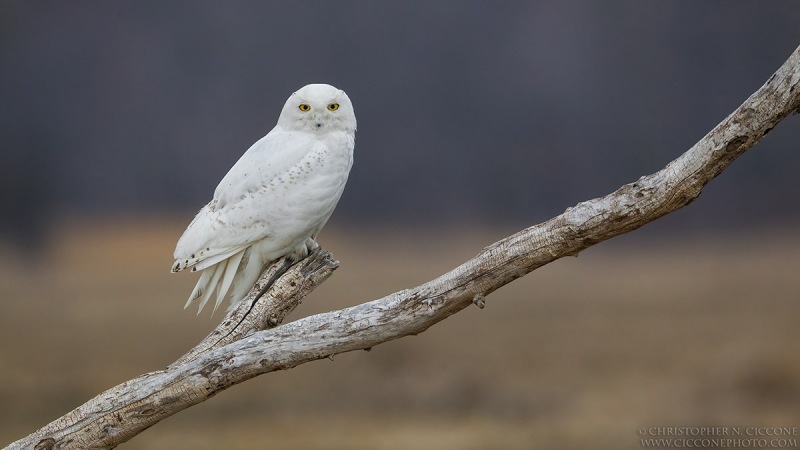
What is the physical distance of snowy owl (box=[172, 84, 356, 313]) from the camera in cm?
260

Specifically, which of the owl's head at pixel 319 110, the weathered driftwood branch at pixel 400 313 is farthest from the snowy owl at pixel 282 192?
the weathered driftwood branch at pixel 400 313

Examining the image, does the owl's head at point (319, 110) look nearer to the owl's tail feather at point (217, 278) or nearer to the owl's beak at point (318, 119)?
the owl's beak at point (318, 119)

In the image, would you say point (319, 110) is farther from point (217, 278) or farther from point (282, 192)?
point (217, 278)

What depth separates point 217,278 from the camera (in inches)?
107

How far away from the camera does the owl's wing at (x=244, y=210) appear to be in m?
2.61

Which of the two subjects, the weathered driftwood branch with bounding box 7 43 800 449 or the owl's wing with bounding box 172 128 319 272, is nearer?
the weathered driftwood branch with bounding box 7 43 800 449

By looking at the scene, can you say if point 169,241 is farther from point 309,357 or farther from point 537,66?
Answer: point 309,357

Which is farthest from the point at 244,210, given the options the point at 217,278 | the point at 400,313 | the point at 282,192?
the point at 400,313

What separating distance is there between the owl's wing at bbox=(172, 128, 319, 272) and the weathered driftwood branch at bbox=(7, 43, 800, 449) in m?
0.29

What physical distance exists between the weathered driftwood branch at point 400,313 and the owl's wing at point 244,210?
11.6 inches

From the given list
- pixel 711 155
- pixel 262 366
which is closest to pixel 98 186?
pixel 262 366

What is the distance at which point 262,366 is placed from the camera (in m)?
2.21

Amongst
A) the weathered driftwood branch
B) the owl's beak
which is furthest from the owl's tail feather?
the owl's beak

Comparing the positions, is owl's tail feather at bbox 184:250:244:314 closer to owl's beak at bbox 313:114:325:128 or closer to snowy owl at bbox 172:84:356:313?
snowy owl at bbox 172:84:356:313
